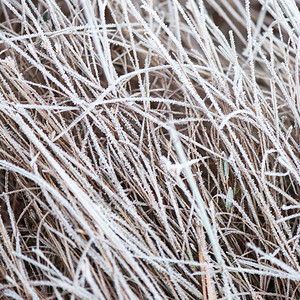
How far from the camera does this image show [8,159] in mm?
665

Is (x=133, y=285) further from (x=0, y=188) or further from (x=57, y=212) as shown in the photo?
(x=0, y=188)

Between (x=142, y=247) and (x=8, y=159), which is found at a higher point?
(x=8, y=159)

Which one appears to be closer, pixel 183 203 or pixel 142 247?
pixel 142 247

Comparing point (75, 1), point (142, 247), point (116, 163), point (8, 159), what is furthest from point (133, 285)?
point (75, 1)

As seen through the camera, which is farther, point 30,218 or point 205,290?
point 30,218

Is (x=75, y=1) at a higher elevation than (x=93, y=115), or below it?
higher

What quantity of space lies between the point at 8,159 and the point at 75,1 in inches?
15.7

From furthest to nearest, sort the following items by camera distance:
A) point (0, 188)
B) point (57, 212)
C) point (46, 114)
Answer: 1. point (0, 188)
2. point (46, 114)
3. point (57, 212)

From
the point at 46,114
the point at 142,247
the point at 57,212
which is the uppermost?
the point at 46,114

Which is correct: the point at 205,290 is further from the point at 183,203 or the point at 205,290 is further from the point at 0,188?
the point at 0,188

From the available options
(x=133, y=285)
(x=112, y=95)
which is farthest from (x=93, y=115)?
(x=133, y=285)

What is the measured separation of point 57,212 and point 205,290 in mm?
281

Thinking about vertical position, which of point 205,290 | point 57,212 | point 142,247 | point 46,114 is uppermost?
point 46,114

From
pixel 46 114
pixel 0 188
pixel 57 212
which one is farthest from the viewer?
pixel 0 188
